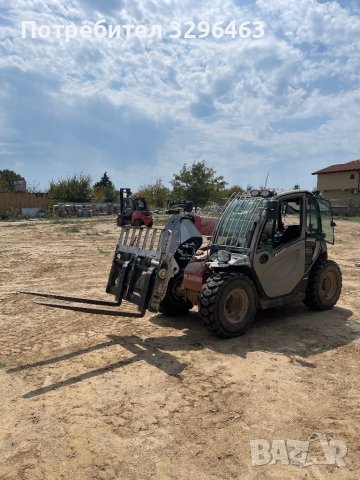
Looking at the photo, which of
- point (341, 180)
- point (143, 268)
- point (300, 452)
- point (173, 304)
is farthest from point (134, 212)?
point (341, 180)

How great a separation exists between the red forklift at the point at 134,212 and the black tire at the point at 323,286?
56.4ft

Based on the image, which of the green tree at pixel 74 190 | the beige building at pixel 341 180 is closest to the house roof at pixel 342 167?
the beige building at pixel 341 180

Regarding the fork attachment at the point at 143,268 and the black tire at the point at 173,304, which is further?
the black tire at the point at 173,304

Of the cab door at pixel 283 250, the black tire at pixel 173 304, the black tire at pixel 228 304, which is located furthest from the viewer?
the black tire at pixel 173 304

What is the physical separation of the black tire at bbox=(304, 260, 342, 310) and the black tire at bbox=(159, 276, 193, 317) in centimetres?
200

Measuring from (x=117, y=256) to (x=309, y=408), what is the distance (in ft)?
12.0

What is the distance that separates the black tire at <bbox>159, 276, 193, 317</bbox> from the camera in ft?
22.1

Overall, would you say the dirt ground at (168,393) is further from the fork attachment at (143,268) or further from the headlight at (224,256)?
the headlight at (224,256)

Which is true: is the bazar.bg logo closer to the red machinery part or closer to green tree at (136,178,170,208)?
Answer: the red machinery part

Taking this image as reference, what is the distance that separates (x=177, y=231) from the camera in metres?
6.61

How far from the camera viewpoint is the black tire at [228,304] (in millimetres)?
5582

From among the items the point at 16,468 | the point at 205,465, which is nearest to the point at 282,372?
the point at 205,465

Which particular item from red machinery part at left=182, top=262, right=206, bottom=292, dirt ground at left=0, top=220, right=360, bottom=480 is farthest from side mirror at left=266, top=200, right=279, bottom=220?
dirt ground at left=0, top=220, right=360, bottom=480

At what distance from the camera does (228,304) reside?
5891mm
